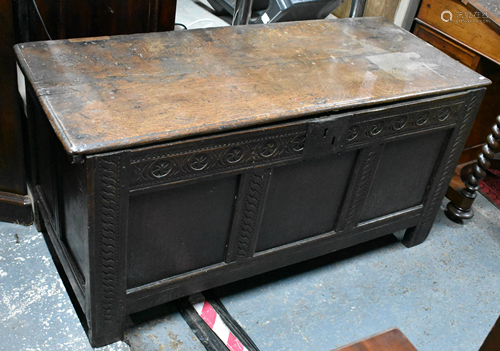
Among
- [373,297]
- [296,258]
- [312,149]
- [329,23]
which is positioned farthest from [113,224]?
[329,23]

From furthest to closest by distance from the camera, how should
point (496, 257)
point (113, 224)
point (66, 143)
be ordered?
1. point (496, 257)
2. point (113, 224)
3. point (66, 143)

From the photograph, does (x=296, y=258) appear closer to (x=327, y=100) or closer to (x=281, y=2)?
(x=327, y=100)

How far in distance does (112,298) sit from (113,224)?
0.34m

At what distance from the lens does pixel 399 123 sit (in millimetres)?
2254

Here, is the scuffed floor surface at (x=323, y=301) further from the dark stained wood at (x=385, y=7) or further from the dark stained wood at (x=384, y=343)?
the dark stained wood at (x=385, y=7)

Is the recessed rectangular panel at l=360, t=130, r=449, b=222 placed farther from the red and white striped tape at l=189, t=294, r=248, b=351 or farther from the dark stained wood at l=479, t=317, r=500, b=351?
the dark stained wood at l=479, t=317, r=500, b=351

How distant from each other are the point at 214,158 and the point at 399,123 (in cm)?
85

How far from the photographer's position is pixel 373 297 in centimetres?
→ 252

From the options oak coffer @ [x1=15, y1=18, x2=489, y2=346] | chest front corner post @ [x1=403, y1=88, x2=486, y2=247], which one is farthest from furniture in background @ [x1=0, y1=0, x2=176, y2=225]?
chest front corner post @ [x1=403, y1=88, x2=486, y2=247]

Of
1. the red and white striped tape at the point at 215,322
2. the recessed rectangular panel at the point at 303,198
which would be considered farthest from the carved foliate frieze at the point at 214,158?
the red and white striped tape at the point at 215,322

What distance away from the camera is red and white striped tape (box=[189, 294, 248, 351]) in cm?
218

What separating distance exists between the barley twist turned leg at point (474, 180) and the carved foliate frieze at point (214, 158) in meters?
1.31

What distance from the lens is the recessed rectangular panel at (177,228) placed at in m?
1.90

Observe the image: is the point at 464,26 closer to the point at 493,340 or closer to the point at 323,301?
the point at 323,301
